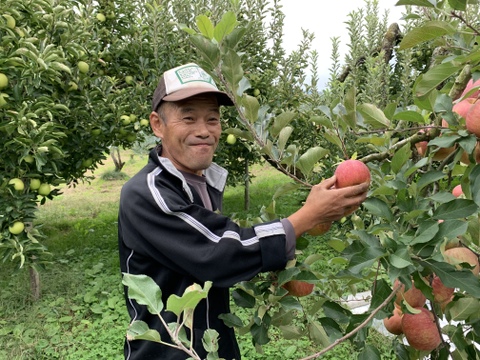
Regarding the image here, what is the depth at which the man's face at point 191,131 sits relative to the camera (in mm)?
1257

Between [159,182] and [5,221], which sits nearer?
[159,182]

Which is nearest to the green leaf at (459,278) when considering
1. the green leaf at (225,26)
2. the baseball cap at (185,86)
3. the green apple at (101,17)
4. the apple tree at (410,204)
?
the apple tree at (410,204)

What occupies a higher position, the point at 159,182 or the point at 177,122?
the point at 177,122

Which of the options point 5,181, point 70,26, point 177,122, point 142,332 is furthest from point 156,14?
point 142,332

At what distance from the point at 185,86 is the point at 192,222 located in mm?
430

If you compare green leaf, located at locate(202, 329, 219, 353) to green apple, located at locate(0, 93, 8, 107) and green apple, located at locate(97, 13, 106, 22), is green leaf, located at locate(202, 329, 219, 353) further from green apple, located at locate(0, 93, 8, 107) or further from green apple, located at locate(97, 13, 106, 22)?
green apple, located at locate(97, 13, 106, 22)

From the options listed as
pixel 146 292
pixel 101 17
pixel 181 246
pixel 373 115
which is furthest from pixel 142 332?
pixel 101 17

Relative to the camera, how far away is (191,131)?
1257mm

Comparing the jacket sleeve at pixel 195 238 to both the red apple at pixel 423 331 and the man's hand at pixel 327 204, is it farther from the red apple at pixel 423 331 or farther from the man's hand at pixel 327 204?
the red apple at pixel 423 331

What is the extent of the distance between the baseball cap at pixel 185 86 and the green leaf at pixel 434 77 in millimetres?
562

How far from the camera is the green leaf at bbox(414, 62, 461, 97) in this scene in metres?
0.75

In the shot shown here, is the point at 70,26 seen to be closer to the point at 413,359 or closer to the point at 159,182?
the point at 159,182

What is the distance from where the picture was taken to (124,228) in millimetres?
1212

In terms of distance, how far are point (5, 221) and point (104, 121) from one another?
1.26 meters
